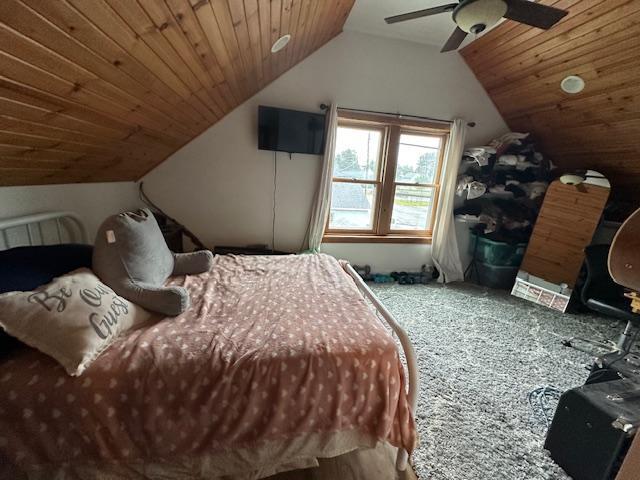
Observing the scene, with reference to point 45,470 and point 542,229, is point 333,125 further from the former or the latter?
point 45,470

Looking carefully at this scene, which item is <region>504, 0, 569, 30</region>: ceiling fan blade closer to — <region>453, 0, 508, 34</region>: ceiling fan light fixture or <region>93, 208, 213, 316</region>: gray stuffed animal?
<region>453, 0, 508, 34</region>: ceiling fan light fixture

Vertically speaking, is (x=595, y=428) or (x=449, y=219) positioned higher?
(x=449, y=219)

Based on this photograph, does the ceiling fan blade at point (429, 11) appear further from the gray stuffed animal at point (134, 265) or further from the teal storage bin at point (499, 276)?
the teal storage bin at point (499, 276)

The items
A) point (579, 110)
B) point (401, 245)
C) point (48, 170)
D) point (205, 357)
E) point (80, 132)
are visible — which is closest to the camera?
point (205, 357)

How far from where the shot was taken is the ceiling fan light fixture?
1.34 meters

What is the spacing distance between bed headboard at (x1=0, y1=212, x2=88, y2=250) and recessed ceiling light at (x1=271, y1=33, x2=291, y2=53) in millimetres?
1902

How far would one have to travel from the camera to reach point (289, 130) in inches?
116


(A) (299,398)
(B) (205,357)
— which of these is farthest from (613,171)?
(B) (205,357)

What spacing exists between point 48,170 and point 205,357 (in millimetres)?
1561

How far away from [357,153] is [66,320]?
3.09 meters

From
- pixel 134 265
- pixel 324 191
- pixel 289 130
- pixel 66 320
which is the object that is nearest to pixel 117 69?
pixel 134 265

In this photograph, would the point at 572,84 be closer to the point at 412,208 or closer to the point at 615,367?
the point at 412,208

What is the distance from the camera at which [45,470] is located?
2.92 feet

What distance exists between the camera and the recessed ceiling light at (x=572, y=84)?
243cm
